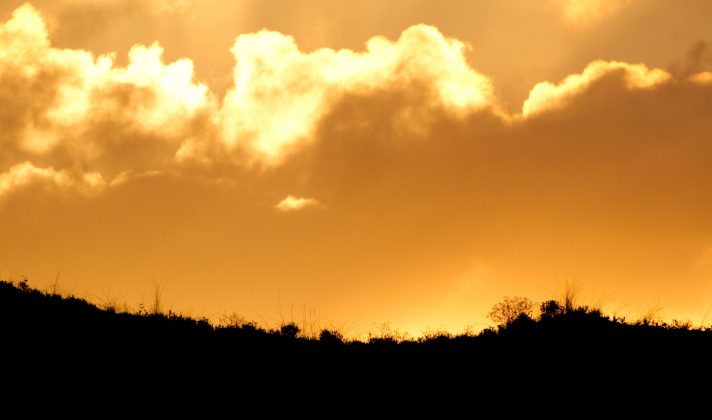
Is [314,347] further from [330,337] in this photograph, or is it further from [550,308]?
[550,308]

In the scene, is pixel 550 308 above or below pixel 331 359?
above

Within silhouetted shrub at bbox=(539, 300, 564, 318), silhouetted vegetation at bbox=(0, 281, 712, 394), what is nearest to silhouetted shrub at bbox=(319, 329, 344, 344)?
silhouetted vegetation at bbox=(0, 281, 712, 394)

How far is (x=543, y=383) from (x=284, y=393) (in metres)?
4.95

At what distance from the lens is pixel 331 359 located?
1496 centimetres

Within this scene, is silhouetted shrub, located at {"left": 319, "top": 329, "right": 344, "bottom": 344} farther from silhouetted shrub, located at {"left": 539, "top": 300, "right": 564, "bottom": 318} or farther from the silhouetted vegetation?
silhouetted shrub, located at {"left": 539, "top": 300, "right": 564, "bottom": 318}

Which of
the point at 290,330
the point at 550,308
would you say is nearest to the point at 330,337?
the point at 290,330

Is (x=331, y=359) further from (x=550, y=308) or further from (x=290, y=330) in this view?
(x=550, y=308)

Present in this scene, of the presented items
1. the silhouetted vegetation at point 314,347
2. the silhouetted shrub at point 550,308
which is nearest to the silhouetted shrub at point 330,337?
the silhouetted vegetation at point 314,347

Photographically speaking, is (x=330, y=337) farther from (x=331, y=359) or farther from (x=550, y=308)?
(x=550, y=308)

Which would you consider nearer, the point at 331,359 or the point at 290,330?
the point at 331,359

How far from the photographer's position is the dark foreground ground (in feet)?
42.0

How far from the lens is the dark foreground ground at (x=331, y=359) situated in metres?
12.8

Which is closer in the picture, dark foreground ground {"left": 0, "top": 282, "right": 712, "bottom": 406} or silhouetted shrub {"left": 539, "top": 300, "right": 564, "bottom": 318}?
dark foreground ground {"left": 0, "top": 282, "right": 712, "bottom": 406}

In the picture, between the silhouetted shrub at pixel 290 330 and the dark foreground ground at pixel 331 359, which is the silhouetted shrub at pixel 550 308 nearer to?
the dark foreground ground at pixel 331 359
